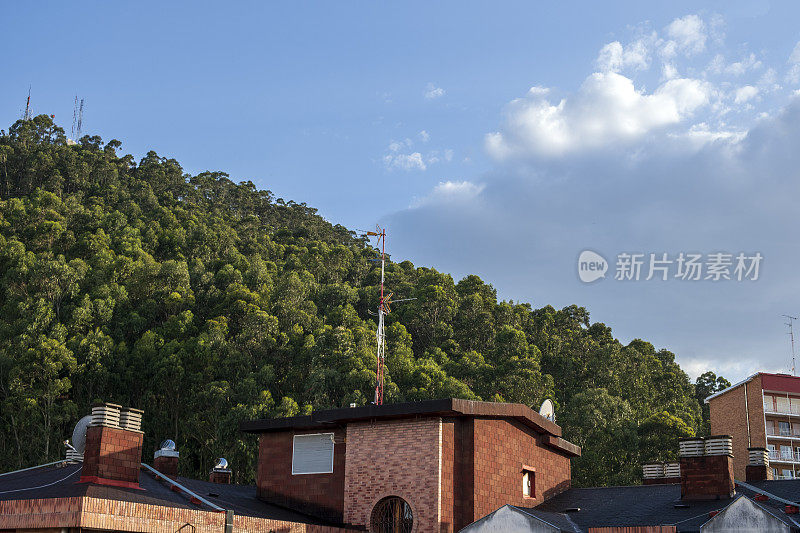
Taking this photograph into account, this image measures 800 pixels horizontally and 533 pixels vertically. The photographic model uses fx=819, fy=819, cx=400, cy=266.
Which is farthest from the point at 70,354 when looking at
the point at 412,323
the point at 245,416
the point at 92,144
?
the point at 92,144

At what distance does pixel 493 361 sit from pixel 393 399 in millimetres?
14997

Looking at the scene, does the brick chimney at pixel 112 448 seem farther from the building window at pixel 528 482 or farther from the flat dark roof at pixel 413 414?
the building window at pixel 528 482

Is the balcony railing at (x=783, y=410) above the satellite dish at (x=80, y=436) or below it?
above

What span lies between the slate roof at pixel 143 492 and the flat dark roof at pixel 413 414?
2.11 m

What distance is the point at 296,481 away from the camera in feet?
72.2

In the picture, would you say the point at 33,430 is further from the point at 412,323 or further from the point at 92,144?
the point at 92,144

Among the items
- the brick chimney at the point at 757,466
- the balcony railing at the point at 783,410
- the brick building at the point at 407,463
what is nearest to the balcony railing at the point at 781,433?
the balcony railing at the point at 783,410

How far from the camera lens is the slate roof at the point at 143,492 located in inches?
665

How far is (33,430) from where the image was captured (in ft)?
151

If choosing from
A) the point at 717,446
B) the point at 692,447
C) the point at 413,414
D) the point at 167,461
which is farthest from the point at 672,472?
the point at 167,461

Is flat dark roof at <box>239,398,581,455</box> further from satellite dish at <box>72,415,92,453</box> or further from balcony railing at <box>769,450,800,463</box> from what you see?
balcony railing at <box>769,450,800,463</box>

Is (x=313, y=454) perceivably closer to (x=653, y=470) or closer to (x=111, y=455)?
(x=111, y=455)

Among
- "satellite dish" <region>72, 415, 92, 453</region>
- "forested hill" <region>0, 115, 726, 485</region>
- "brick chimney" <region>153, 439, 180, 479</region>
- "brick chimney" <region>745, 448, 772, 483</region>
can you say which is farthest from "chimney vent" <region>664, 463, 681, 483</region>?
"forested hill" <region>0, 115, 726, 485</region>

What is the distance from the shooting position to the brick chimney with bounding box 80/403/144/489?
17.6 m
